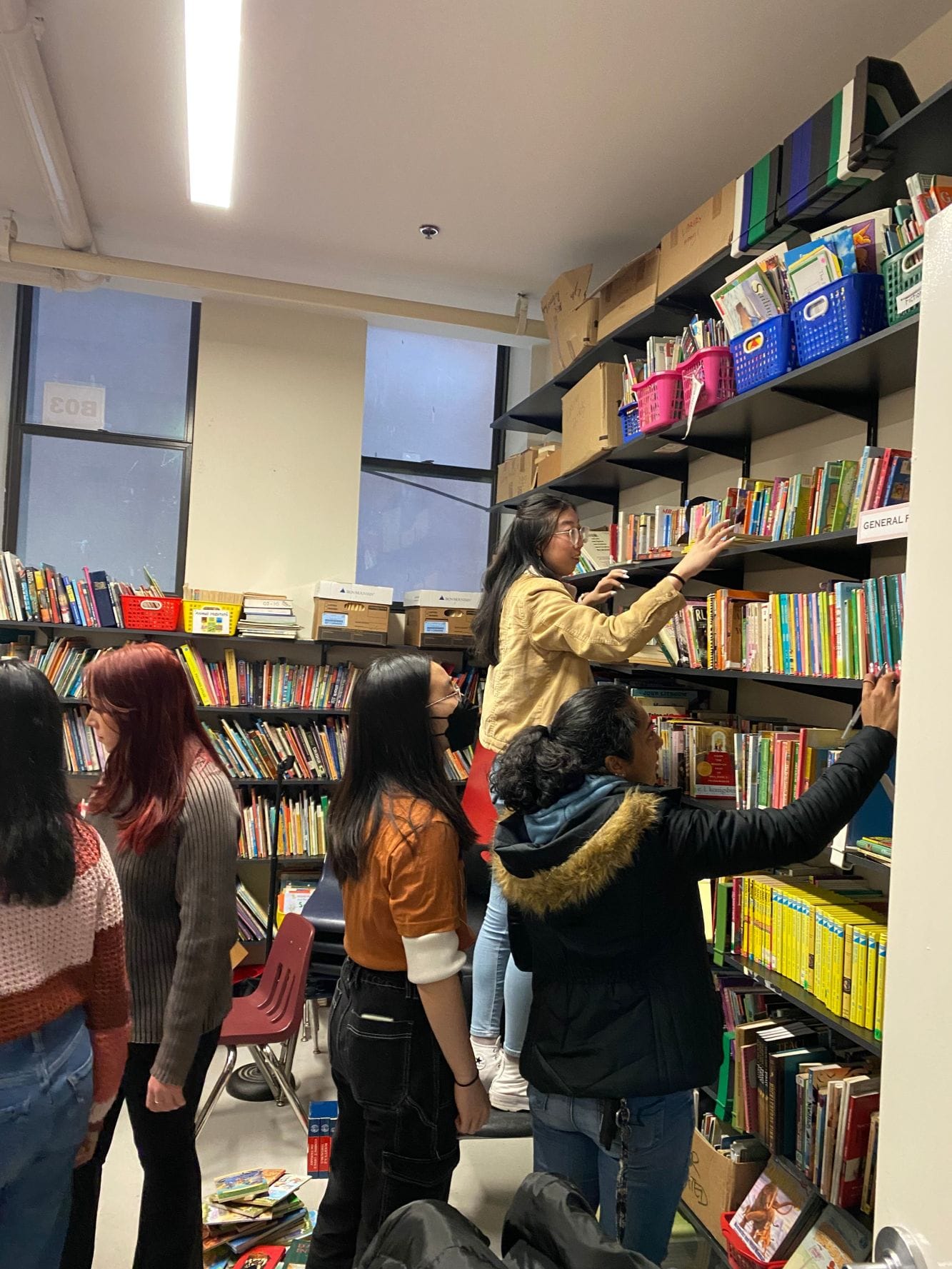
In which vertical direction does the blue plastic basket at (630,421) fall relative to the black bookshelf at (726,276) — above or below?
below

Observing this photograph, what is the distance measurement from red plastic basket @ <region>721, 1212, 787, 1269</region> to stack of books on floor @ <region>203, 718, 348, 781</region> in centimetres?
261

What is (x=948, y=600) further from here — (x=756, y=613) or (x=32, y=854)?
(x=756, y=613)

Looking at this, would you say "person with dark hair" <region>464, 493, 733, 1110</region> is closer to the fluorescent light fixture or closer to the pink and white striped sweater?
the pink and white striped sweater

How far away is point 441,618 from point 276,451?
129cm

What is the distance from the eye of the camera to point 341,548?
187 inches

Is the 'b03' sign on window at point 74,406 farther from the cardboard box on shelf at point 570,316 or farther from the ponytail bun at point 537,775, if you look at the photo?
the ponytail bun at point 537,775

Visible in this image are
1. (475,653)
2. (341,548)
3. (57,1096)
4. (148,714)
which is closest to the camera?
(57,1096)

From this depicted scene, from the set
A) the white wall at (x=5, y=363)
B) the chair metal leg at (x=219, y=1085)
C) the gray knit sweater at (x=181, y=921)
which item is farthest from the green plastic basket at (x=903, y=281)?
the white wall at (x=5, y=363)

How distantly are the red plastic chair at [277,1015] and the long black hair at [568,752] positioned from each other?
1.52 m

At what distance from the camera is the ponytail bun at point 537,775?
149cm

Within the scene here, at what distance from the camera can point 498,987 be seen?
233 centimetres

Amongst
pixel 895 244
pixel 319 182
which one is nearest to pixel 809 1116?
pixel 895 244

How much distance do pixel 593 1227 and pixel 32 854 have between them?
3.15ft

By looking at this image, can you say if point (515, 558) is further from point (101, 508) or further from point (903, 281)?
point (101, 508)
